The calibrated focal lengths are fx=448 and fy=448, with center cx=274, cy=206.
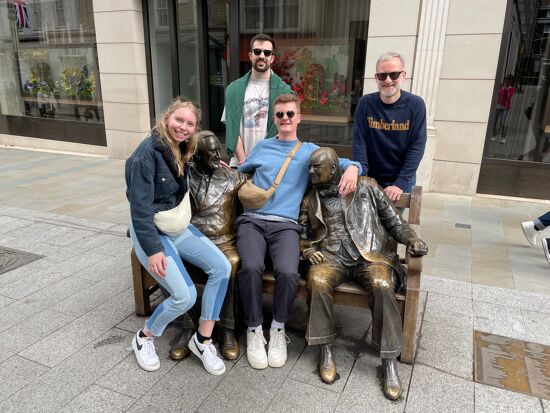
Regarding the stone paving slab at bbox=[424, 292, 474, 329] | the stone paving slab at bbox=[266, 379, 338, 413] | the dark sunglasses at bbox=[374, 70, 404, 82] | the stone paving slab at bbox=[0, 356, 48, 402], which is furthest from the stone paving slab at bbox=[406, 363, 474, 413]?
the stone paving slab at bbox=[0, 356, 48, 402]

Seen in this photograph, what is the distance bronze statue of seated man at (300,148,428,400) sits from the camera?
264 cm

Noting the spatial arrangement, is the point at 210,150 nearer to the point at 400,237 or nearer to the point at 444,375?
the point at 400,237

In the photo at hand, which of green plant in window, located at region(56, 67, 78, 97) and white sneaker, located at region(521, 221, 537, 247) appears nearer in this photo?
white sneaker, located at region(521, 221, 537, 247)

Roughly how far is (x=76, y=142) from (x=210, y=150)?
347 inches

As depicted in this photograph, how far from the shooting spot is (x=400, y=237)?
296 cm

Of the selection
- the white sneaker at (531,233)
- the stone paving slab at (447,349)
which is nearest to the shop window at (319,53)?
the white sneaker at (531,233)

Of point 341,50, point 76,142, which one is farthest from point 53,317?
point 76,142

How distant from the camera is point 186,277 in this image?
2.75 metres

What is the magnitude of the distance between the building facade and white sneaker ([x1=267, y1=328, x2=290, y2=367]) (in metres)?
4.98

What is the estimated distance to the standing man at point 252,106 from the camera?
365 centimetres

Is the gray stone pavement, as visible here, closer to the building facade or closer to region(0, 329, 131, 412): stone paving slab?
region(0, 329, 131, 412): stone paving slab

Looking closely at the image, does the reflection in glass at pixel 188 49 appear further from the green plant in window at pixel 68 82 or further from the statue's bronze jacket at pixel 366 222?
the statue's bronze jacket at pixel 366 222

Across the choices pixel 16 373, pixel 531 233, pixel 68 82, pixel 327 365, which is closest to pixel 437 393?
pixel 327 365

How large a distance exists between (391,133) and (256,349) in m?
1.84
